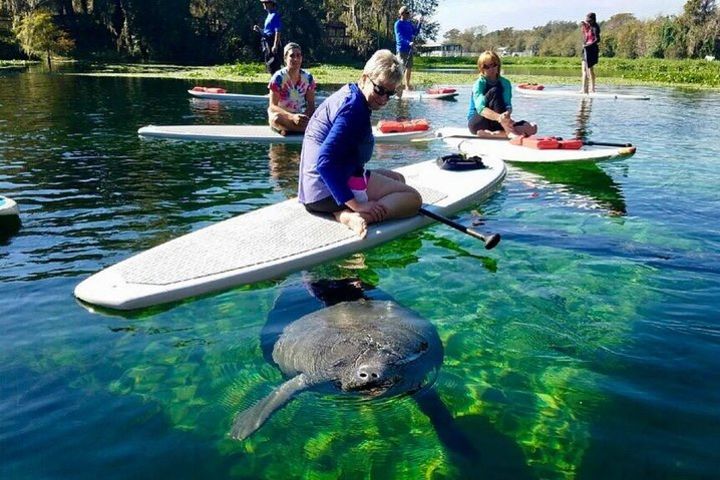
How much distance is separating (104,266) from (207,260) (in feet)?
3.61

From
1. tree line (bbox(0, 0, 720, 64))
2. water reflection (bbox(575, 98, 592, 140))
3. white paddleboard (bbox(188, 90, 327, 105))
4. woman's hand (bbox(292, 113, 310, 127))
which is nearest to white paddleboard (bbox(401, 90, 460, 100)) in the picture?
white paddleboard (bbox(188, 90, 327, 105))

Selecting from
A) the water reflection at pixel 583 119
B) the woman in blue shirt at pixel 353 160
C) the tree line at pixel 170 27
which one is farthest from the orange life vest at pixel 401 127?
the tree line at pixel 170 27

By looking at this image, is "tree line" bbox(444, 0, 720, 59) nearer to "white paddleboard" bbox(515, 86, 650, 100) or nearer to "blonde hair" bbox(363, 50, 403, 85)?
"white paddleboard" bbox(515, 86, 650, 100)

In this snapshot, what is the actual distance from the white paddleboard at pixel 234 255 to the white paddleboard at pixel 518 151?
10.3 feet

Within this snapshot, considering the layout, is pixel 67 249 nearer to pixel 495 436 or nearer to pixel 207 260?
pixel 207 260

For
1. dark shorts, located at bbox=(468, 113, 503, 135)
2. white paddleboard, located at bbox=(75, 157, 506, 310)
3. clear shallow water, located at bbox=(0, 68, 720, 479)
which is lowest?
clear shallow water, located at bbox=(0, 68, 720, 479)

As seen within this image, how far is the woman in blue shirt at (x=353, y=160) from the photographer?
499 centimetres

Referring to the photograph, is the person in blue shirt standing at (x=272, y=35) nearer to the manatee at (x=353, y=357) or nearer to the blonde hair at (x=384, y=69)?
the blonde hair at (x=384, y=69)

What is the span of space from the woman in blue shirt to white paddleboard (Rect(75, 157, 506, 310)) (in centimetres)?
15

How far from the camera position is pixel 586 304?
15.9ft

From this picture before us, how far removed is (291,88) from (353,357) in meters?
8.09

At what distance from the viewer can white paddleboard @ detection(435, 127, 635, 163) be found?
8.96m

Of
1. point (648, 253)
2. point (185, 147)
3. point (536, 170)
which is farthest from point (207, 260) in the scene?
point (185, 147)

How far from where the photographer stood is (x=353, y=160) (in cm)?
542
